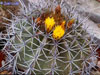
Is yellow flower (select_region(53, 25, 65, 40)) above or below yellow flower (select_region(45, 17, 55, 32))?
below

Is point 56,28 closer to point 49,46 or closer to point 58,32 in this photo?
point 58,32

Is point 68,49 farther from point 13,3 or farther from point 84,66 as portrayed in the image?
point 13,3

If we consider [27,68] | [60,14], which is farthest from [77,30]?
[27,68]

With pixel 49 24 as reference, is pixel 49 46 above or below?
below

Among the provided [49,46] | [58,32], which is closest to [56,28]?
[58,32]

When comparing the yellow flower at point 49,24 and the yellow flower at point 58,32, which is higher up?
the yellow flower at point 49,24
